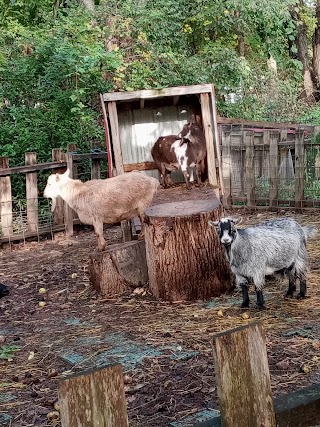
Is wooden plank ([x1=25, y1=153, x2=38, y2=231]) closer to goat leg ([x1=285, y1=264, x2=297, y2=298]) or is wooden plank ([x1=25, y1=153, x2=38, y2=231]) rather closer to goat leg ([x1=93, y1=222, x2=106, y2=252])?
goat leg ([x1=93, y1=222, x2=106, y2=252])

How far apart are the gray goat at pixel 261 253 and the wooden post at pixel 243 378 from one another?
13.3 ft

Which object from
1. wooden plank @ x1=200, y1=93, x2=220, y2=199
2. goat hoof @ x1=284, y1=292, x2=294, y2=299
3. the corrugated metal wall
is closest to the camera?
goat hoof @ x1=284, y1=292, x2=294, y2=299

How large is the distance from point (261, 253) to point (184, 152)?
3.73 metres

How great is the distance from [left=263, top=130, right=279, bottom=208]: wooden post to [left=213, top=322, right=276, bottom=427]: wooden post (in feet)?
31.9

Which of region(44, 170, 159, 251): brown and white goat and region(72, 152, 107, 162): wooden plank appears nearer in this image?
region(44, 170, 159, 251): brown and white goat

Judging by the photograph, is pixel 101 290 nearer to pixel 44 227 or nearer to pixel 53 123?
pixel 44 227

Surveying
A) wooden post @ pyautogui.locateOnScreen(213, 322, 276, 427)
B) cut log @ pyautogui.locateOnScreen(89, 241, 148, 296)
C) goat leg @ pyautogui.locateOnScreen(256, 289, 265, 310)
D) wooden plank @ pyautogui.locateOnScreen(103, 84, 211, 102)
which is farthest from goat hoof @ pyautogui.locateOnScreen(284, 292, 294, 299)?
wooden post @ pyautogui.locateOnScreen(213, 322, 276, 427)

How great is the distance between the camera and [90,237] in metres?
11.1

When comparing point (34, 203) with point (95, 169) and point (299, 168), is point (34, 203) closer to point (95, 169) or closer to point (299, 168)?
point (95, 169)

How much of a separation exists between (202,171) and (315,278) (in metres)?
3.50

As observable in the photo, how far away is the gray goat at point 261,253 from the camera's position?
239 inches

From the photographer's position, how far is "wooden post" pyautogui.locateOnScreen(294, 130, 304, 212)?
11.0m

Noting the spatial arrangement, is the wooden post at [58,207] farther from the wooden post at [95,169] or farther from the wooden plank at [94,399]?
the wooden plank at [94,399]

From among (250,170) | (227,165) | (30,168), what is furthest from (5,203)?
(250,170)
